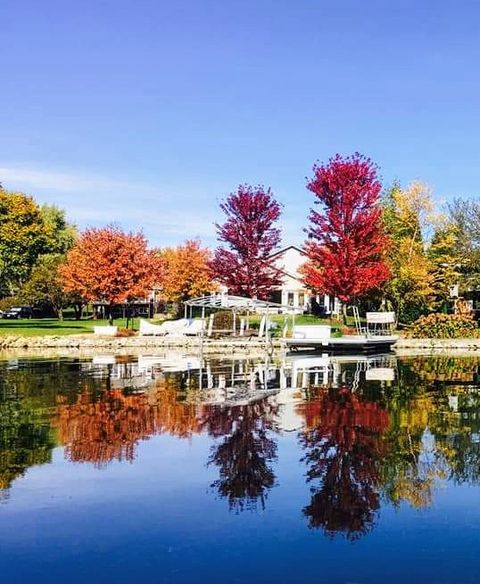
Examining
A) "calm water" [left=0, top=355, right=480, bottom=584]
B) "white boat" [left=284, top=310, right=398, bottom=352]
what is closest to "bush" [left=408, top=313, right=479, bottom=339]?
"white boat" [left=284, top=310, right=398, bottom=352]

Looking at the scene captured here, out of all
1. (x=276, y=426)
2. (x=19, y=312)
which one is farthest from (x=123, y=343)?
(x=19, y=312)

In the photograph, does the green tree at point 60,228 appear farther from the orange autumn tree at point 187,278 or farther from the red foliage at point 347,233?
the red foliage at point 347,233

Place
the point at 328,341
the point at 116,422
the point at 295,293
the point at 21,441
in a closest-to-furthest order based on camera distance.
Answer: the point at 21,441 → the point at 116,422 → the point at 328,341 → the point at 295,293

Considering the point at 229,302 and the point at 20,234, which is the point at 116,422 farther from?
the point at 20,234

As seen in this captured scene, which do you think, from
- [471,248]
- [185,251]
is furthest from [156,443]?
[185,251]

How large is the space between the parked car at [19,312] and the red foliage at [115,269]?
84.5ft

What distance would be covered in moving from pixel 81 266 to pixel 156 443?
38.5 m

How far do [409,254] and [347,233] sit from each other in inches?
277

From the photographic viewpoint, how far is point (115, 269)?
48.0 m

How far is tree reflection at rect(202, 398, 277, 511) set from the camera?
1012 centimetres

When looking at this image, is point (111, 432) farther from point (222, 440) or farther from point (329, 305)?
point (329, 305)

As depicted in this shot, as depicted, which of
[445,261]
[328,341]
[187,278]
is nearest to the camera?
[328,341]

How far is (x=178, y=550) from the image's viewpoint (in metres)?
7.86

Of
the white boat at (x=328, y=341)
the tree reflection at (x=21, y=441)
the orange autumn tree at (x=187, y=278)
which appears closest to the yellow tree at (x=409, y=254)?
the white boat at (x=328, y=341)
